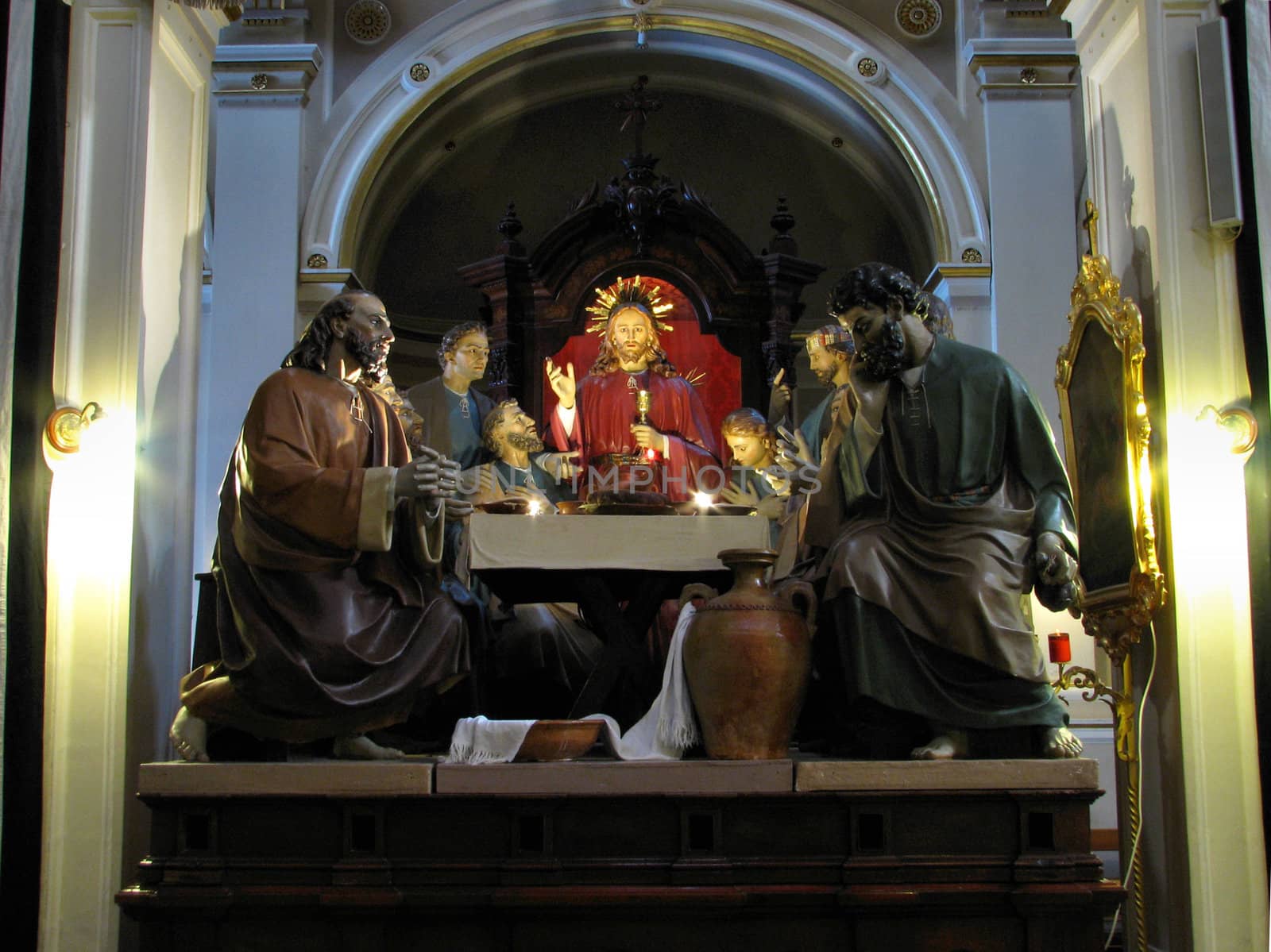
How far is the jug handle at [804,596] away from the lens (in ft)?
16.3

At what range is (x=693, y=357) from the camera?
9.23m

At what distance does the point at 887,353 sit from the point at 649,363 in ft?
12.2

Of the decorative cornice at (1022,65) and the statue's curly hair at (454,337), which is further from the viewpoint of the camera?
the decorative cornice at (1022,65)

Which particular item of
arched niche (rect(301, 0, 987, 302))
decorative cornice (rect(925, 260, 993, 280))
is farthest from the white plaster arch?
decorative cornice (rect(925, 260, 993, 280))

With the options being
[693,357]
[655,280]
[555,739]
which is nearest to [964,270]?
[693,357]

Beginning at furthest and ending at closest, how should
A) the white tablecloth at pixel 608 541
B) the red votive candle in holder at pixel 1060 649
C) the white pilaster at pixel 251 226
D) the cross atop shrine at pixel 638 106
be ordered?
1. the cross atop shrine at pixel 638 106
2. the white pilaster at pixel 251 226
3. the red votive candle in holder at pixel 1060 649
4. the white tablecloth at pixel 608 541

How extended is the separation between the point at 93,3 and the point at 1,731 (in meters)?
2.71

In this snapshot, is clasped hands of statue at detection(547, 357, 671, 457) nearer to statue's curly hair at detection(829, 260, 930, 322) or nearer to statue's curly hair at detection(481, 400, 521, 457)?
statue's curly hair at detection(481, 400, 521, 457)

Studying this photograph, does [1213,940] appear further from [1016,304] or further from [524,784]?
[1016,304]

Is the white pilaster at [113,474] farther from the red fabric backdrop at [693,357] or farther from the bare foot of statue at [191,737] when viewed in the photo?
the red fabric backdrop at [693,357]

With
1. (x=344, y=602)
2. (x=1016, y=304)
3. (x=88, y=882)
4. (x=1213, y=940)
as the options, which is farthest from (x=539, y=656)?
(x=1016, y=304)

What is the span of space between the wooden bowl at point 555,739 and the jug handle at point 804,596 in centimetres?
77

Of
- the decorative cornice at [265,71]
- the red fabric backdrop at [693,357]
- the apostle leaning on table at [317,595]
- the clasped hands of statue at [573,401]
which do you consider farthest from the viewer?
the red fabric backdrop at [693,357]

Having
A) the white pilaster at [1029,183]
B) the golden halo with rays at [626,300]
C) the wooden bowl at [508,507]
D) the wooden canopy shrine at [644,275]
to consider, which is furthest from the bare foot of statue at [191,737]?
the white pilaster at [1029,183]
